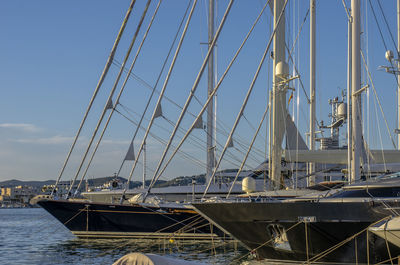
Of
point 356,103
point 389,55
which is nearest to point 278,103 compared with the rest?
point 356,103

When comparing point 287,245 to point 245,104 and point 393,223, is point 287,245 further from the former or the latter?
point 245,104

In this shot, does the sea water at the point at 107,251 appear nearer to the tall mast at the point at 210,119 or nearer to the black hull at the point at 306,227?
the black hull at the point at 306,227

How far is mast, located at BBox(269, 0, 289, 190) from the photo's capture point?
2523 cm

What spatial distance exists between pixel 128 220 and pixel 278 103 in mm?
9638

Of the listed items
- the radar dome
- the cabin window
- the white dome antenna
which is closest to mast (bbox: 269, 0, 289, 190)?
the radar dome

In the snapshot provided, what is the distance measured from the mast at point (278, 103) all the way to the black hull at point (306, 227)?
6.48 meters

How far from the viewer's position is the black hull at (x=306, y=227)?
16.9 metres

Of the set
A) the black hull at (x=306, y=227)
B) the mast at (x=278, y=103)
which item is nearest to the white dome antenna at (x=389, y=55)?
the mast at (x=278, y=103)

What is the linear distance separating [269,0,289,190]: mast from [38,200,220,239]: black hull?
5.74 m

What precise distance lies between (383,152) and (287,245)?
30.1 ft

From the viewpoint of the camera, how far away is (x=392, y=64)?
2972cm

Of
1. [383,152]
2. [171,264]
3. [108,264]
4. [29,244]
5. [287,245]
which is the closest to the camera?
[171,264]

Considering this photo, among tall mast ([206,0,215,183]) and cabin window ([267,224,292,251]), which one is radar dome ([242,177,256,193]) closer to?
cabin window ([267,224,292,251])

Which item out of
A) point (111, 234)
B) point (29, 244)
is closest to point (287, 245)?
point (111, 234)
